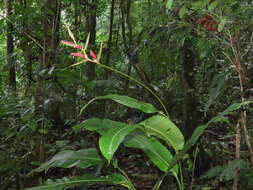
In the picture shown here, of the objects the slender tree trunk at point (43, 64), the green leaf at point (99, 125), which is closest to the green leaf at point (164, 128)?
the green leaf at point (99, 125)

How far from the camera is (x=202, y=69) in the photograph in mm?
3186

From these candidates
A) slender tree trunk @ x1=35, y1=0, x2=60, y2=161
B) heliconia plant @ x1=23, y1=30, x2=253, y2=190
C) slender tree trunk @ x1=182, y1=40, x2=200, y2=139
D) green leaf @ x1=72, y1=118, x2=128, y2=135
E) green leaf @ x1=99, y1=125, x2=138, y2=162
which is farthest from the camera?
slender tree trunk @ x1=35, y1=0, x2=60, y2=161

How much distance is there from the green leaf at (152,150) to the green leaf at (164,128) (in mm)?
59

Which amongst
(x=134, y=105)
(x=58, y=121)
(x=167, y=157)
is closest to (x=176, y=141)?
(x=167, y=157)

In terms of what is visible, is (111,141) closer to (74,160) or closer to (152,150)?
(152,150)

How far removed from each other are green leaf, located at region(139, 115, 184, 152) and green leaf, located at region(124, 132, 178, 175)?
0.06 metres

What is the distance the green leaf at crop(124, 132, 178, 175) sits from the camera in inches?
56.4

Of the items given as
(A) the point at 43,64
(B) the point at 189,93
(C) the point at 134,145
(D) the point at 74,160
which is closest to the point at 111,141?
(C) the point at 134,145

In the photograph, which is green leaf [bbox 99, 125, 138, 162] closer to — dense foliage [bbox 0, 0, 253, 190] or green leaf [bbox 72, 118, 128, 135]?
dense foliage [bbox 0, 0, 253, 190]

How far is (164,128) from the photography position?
141 cm

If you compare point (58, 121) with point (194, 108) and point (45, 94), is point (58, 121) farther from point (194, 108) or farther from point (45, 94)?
point (194, 108)

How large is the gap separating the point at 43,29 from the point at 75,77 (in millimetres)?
933

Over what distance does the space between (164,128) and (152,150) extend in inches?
5.3

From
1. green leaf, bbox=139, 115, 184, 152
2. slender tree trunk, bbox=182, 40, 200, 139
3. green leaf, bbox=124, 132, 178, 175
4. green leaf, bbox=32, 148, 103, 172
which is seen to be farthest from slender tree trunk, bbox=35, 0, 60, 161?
green leaf, bbox=139, 115, 184, 152
